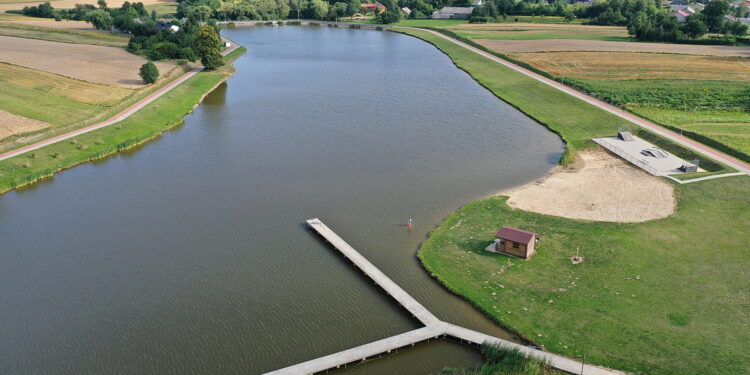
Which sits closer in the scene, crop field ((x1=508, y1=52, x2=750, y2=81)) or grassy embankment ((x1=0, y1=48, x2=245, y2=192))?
grassy embankment ((x1=0, y1=48, x2=245, y2=192))

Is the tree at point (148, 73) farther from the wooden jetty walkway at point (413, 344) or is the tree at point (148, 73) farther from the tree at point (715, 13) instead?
the tree at point (715, 13)

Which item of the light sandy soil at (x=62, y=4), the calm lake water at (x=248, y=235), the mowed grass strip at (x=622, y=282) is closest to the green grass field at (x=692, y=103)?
the calm lake water at (x=248, y=235)

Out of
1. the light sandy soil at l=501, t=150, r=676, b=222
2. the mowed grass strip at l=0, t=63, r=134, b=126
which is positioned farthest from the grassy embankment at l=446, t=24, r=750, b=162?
the mowed grass strip at l=0, t=63, r=134, b=126

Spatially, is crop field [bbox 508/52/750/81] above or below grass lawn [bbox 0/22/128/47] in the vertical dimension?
below

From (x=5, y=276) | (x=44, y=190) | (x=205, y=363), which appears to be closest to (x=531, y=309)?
(x=205, y=363)

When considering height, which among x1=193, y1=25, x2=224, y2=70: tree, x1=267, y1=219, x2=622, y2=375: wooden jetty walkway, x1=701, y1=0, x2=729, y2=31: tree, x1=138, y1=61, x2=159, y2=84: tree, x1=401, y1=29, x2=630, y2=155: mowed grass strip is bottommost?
x1=267, y1=219, x2=622, y2=375: wooden jetty walkway

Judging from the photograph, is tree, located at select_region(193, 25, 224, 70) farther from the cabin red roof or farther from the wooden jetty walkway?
the wooden jetty walkway
